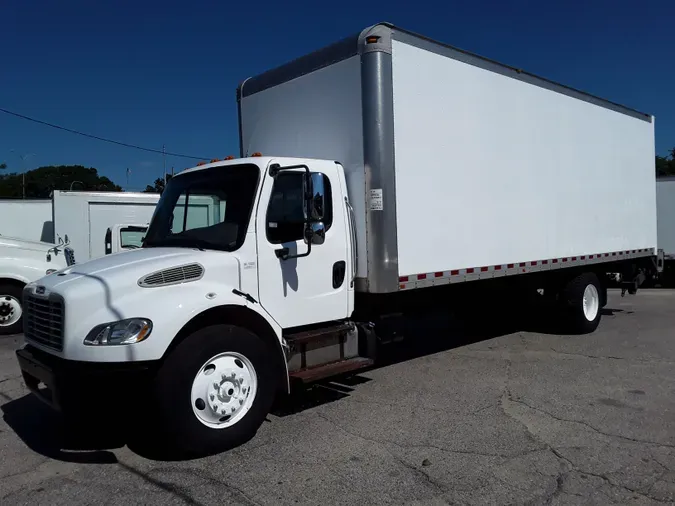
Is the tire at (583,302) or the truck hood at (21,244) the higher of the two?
the truck hood at (21,244)

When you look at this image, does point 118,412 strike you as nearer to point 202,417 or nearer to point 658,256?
point 202,417

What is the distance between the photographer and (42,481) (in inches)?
170

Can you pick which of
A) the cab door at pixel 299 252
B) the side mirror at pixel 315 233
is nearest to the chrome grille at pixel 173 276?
the cab door at pixel 299 252

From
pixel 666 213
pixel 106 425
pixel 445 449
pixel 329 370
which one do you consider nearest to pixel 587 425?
pixel 445 449

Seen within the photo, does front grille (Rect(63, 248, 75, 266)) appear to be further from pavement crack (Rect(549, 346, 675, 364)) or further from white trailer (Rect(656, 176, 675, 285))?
white trailer (Rect(656, 176, 675, 285))

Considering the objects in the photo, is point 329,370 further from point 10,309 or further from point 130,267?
point 10,309

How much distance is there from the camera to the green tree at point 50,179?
50.8 meters

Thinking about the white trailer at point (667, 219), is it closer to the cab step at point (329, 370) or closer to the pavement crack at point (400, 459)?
the cab step at point (329, 370)

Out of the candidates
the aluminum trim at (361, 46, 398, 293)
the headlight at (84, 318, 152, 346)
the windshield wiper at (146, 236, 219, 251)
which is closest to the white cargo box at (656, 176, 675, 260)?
the aluminum trim at (361, 46, 398, 293)

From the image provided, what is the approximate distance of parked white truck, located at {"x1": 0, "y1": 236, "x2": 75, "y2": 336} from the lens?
407 inches

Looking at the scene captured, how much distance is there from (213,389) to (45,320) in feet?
4.71

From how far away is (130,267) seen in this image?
15.5 feet

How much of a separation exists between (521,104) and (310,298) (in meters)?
4.15

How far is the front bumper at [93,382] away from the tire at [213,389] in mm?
148
